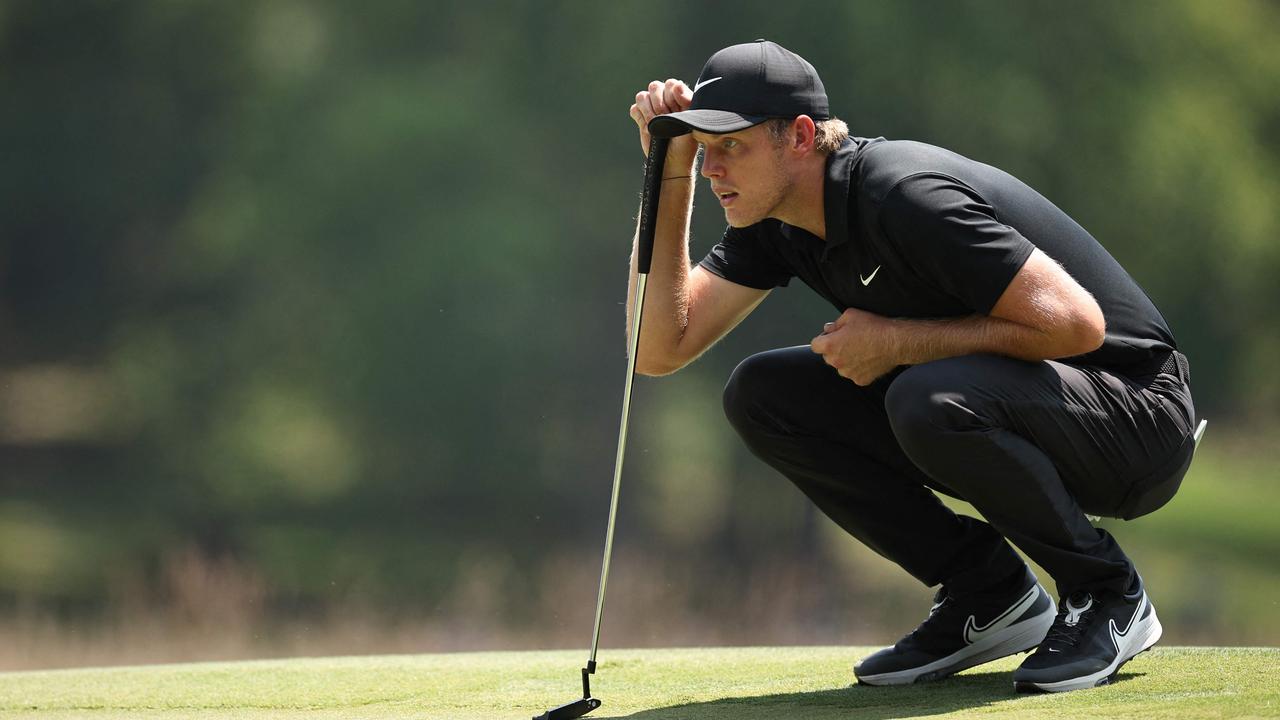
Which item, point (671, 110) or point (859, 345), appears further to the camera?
point (671, 110)

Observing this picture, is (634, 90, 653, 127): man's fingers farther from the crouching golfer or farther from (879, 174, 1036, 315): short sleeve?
(879, 174, 1036, 315): short sleeve

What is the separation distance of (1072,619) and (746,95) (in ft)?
2.40

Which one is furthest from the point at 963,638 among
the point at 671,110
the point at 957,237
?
the point at 671,110

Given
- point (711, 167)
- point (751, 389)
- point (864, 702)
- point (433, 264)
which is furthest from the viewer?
point (433, 264)

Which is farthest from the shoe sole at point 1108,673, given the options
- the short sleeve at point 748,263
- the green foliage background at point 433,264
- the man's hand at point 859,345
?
the green foliage background at point 433,264

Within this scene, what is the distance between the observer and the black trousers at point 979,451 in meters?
1.61

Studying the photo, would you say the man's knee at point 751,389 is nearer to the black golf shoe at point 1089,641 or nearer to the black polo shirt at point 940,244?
the black polo shirt at point 940,244

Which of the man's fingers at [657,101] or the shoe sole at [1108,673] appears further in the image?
the man's fingers at [657,101]

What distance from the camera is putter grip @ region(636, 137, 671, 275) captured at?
1.82m

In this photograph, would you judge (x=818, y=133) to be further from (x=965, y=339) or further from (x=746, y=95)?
(x=965, y=339)

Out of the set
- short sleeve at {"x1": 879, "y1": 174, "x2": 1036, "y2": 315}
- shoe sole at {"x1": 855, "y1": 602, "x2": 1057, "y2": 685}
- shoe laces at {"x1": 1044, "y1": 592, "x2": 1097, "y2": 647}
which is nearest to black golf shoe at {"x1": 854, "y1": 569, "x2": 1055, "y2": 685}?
shoe sole at {"x1": 855, "y1": 602, "x2": 1057, "y2": 685}

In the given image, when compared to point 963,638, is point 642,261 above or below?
above

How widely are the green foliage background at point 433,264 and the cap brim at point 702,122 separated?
2.84 meters

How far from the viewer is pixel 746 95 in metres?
1.75
